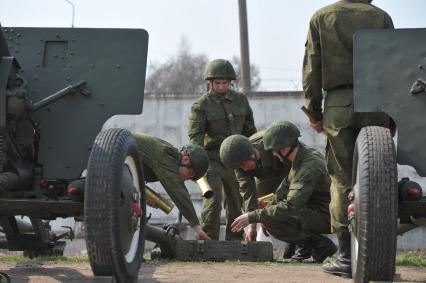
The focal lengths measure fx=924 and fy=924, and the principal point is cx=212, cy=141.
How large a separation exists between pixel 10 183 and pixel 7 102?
1.61 feet

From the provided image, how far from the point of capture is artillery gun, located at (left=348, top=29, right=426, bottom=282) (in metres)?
4.72

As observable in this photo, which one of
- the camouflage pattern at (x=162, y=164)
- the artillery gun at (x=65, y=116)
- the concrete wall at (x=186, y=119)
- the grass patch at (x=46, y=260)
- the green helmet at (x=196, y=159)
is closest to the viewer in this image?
the artillery gun at (x=65, y=116)

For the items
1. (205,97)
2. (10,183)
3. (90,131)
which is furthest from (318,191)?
(10,183)

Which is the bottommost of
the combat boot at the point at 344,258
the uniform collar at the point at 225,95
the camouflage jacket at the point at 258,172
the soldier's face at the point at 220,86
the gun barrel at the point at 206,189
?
the combat boot at the point at 344,258

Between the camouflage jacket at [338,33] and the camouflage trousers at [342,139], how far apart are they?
130 millimetres

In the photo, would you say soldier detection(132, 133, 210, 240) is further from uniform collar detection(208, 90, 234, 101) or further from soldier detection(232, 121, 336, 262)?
uniform collar detection(208, 90, 234, 101)

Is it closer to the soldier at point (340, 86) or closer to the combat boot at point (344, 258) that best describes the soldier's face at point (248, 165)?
the soldier at point (340, 86)

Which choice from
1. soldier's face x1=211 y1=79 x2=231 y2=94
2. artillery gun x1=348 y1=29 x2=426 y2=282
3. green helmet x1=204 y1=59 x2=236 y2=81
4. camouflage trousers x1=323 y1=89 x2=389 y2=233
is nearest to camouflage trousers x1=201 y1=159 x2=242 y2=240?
soldier's face x1=211 y1=79 x2=231 y2=94

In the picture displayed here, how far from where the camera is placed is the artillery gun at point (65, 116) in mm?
5422

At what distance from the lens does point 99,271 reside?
4.85m

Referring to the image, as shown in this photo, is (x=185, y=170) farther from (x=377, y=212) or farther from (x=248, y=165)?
(x=377, y=212)

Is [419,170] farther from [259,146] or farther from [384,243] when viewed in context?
[259,146]

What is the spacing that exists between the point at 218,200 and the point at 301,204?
2.15 meters

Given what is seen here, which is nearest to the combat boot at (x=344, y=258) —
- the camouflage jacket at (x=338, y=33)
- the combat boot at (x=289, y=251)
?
the camouflage jacket at (x=338, y=33)
